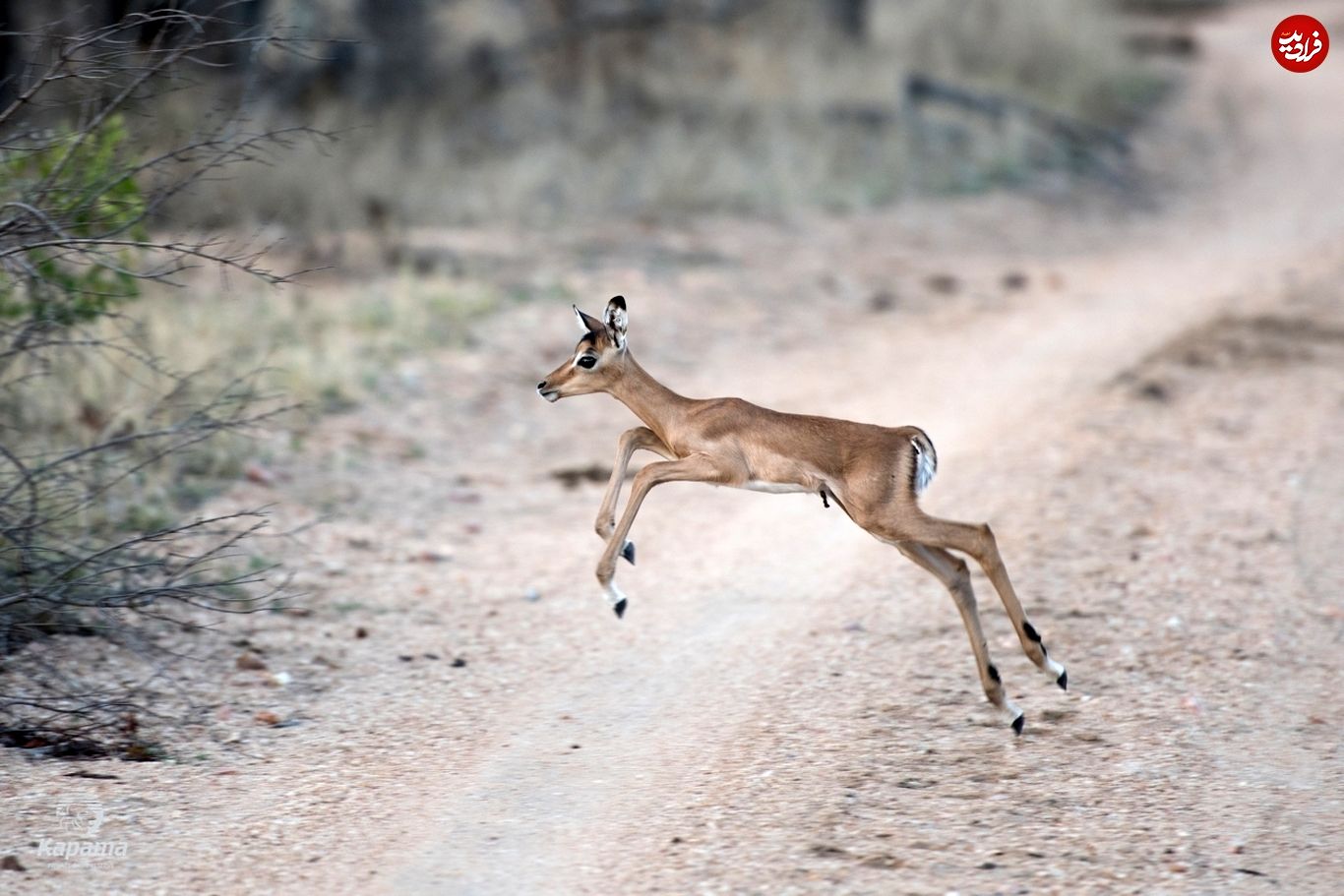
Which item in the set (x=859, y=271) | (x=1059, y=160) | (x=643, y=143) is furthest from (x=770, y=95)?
(x=859, y=271)

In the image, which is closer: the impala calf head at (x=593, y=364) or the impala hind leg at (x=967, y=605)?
the impala hind leg at (x=967, y=605)

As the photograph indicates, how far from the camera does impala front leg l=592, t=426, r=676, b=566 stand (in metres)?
6.05

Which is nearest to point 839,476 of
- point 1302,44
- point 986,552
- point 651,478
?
point 986,552

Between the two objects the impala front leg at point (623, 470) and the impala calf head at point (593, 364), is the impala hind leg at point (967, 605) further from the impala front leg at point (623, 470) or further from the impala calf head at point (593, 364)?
the impala calf head at point (593, 364)

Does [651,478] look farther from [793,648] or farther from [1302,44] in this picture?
[1302,44]

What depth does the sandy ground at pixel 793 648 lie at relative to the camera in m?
4.89

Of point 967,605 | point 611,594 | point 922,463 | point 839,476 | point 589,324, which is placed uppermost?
point 589,324

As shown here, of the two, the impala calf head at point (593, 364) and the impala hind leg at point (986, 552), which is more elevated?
the impala calf head at point (593, 364)

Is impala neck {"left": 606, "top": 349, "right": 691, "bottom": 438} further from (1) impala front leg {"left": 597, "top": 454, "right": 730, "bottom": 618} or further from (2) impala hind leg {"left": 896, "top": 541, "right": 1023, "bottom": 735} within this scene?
(2) impala hind leg {"left": 896, "top": 541, "right": 1023, "bottom": 735}

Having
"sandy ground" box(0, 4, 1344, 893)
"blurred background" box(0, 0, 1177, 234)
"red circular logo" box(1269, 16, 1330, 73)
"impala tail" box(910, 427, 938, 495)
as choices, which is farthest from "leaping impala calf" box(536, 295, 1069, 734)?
"red circular logo" box(1269, 16, 1330, 73)

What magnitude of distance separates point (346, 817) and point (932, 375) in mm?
7885

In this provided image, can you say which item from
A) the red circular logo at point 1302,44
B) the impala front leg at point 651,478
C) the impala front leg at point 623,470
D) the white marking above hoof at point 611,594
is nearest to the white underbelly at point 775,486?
the impala front leg at point 651,478

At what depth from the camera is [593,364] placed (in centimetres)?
620

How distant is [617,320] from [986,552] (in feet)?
6.03
